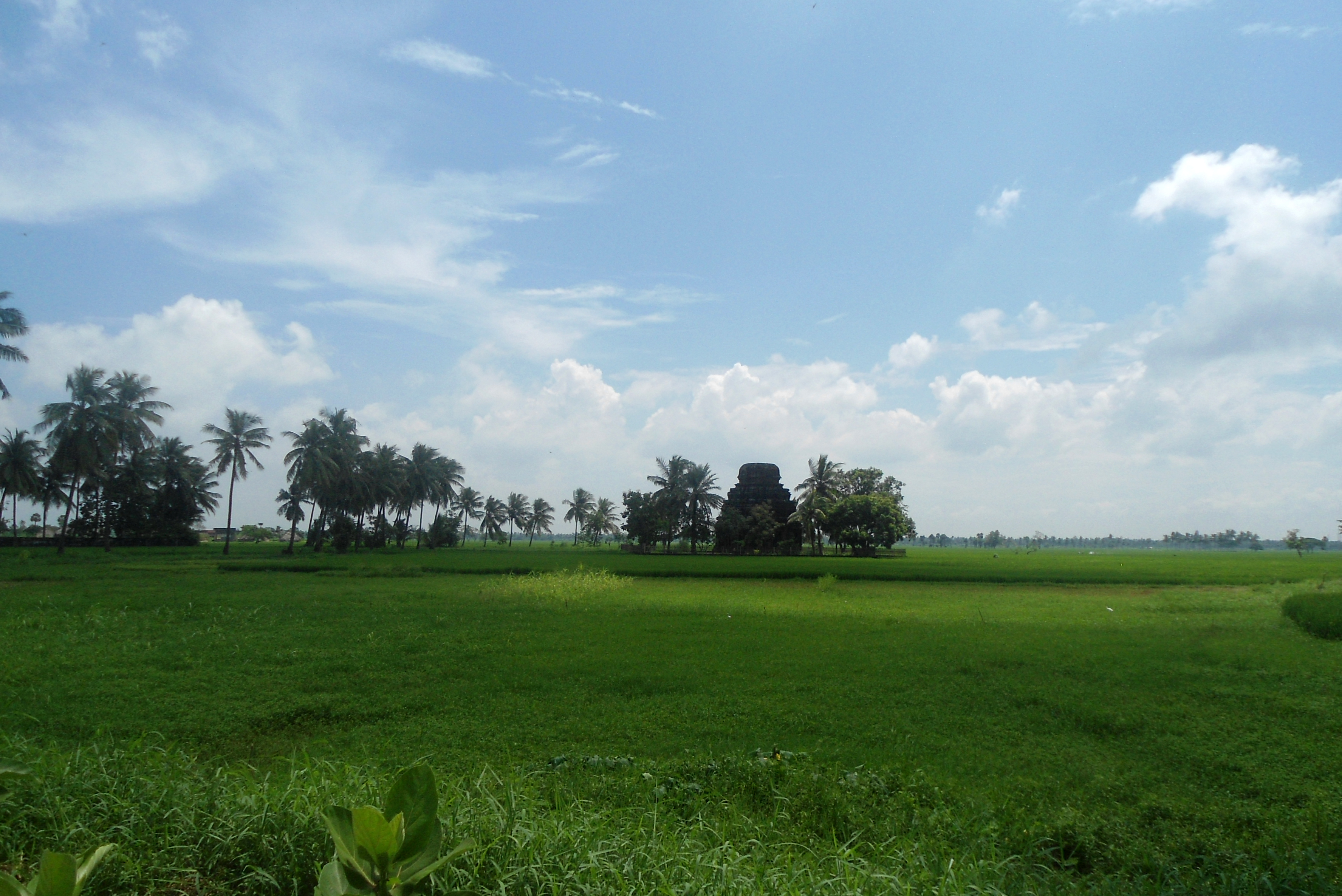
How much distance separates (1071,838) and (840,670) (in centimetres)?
441

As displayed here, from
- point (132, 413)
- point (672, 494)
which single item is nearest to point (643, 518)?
point (672, 494)

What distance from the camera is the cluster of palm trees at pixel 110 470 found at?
32250 millimetres

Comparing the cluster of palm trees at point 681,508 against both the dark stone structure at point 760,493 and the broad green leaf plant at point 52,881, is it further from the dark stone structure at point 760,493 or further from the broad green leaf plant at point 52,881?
the broad green leaf plant at point 52,881

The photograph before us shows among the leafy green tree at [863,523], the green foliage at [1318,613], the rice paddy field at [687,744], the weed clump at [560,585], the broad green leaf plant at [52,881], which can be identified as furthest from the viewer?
the leafy green tree at [863,523]

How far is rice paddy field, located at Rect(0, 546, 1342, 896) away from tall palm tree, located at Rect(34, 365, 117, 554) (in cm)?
2279

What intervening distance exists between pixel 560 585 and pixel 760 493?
3395 cm

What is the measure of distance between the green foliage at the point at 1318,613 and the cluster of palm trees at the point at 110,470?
4277 centimetres

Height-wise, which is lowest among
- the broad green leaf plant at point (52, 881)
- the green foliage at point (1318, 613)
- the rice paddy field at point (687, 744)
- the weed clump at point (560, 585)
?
the weed clump at point (560, 585)

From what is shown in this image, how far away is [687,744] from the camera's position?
5.81m

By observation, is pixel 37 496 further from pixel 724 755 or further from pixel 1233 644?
pixel 1233 644

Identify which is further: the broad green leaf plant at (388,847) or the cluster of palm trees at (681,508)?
the cluster of palm trees at (681,508)

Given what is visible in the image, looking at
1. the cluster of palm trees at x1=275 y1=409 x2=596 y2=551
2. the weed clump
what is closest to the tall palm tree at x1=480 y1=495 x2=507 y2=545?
the cluster of palm trees at x1=275 y1=409 x2=596 y2=551

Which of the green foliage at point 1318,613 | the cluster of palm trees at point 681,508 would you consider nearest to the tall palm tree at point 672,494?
the cluster of palm trees at point 681,508

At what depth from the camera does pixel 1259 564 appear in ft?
119
